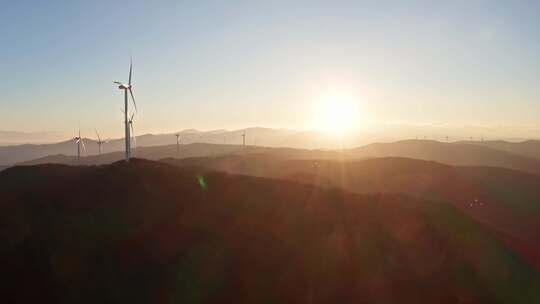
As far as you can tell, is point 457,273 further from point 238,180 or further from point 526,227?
point 526,227

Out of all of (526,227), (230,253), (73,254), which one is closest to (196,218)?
(230,253)

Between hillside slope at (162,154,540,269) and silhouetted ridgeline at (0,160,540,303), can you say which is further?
hillside slope at (162,154,540,269)

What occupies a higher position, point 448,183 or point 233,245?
point 233,245

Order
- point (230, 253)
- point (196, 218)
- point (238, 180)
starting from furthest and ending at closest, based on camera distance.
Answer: point (238, 180) < point (196, 218) < point (230, 253)

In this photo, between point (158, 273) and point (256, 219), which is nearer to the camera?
point (158, 273)

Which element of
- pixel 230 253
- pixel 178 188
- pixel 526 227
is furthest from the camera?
pixel 526 227

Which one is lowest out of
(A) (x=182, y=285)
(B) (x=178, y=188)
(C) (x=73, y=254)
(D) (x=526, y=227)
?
(D) (x=526, y=227)

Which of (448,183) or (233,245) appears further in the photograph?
(448,183)

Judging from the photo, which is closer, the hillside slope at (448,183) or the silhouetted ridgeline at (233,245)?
the silhouetted ridgeline at (233,245)
